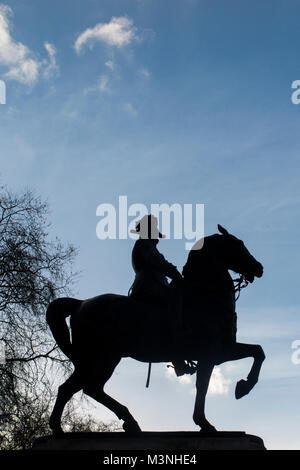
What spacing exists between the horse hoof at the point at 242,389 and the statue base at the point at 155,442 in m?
0.70

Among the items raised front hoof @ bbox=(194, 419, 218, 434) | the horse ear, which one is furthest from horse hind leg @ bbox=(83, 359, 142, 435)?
the horse ear

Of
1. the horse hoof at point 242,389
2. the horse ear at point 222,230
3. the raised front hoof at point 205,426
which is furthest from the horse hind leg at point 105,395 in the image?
the horse ear at point 222,230

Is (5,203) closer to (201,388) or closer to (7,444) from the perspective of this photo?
(7,444)

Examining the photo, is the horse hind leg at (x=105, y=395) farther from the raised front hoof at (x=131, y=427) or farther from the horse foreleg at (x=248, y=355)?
the horse foreleg at (x=248, y=355)

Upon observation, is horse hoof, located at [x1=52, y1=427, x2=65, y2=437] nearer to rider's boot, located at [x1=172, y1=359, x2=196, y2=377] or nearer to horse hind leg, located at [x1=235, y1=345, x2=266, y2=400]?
rider's boot, located at [x1=172, y1=359, x2=196, y2=377]

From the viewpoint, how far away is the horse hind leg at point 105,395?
684 centimetres

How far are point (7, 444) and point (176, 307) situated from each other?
367 inches

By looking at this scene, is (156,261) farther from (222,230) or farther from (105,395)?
(105,395)

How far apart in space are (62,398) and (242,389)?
220cm

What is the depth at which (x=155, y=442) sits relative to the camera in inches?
248
